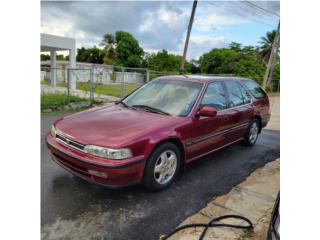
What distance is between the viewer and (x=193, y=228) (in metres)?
2.87

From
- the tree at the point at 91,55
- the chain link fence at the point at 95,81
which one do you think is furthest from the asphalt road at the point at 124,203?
the tree at the point at 91,55

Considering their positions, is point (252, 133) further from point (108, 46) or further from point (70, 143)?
point (108, 46)

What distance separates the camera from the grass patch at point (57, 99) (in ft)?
32.4

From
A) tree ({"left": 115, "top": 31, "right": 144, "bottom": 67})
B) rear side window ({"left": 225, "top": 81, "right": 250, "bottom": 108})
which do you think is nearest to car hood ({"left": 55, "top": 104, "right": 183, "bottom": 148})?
rear side window ({"left": 225, "top": 81, "right": 250, "bottom": 108})

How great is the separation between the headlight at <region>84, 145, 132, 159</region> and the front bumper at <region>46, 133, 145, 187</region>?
0.15 ft

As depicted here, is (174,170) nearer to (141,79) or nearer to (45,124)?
(45,124)

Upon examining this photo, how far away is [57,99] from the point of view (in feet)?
34.1

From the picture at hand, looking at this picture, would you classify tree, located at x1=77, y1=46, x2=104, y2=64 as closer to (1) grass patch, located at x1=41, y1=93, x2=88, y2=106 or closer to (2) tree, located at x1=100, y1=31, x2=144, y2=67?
(2) tree, located at x1=100, y1=31, x2=144, y2=67

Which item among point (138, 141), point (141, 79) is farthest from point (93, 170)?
point (141, 79)

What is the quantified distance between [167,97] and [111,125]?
123 cm

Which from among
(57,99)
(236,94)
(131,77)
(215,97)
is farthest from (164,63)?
(215,97)

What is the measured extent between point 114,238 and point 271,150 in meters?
4.43

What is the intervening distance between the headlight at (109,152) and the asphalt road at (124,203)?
0.65 m

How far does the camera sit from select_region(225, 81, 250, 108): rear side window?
5.05 metres
